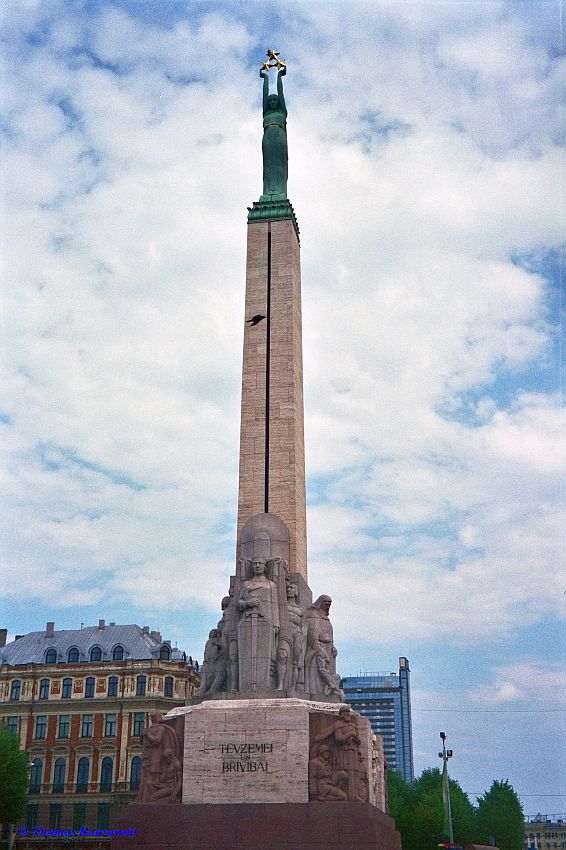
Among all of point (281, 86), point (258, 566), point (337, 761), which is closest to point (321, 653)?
point (258, 566)

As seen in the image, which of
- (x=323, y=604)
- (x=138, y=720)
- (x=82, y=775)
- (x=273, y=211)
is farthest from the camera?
(x=138, y=720)

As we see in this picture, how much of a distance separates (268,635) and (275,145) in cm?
1698

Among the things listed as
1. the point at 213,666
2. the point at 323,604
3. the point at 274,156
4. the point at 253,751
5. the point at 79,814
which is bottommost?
the point at 79,814

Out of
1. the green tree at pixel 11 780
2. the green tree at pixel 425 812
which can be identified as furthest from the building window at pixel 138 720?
the green tree at pixel 425 812

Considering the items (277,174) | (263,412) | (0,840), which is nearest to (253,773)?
(263,412)

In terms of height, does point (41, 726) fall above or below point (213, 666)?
above

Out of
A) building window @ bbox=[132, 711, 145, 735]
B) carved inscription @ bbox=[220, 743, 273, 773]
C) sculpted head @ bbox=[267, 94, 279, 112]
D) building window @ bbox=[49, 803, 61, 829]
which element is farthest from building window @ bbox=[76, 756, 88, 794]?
sculpted head @ bbox=[267, 94, 279, 112]

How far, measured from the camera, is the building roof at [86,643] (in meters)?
60.4

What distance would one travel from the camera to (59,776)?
5528 cm

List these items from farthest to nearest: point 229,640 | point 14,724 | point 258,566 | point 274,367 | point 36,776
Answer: point 14,724 → point 36,776 → point 274,367 → point 258,566 → point 229,640

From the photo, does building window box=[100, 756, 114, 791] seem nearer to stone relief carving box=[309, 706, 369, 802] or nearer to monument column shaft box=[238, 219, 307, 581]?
monument column shaft box=[238, 219, 307, 581]

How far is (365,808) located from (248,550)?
709cm

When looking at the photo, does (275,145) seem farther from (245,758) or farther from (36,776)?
(36,776)

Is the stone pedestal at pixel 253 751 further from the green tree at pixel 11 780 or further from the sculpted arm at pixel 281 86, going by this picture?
the green tree at pixel 11 780
